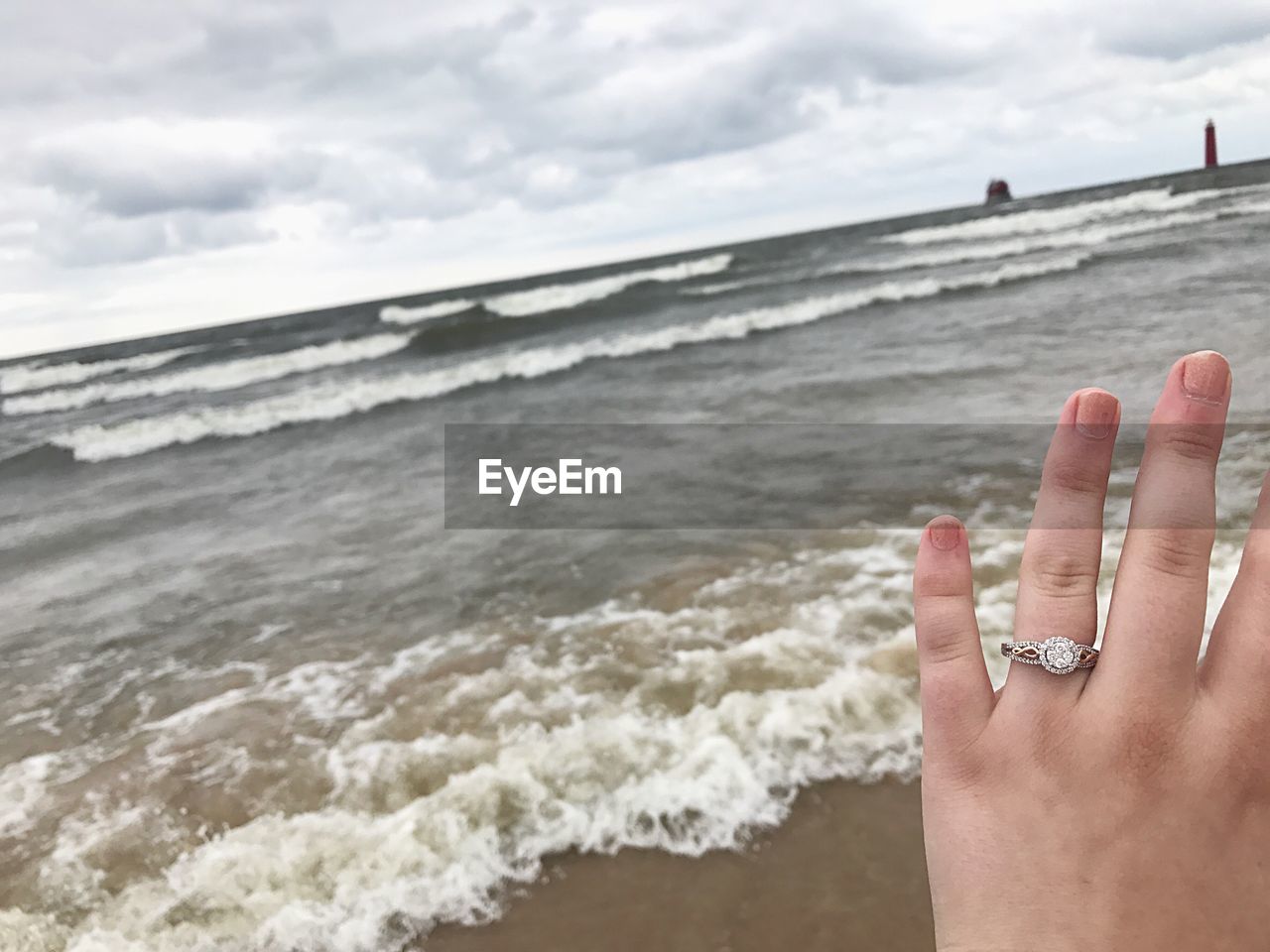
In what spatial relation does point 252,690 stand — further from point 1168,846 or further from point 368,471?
point 368,471

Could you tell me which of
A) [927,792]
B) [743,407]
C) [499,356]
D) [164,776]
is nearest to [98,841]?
[164,776]

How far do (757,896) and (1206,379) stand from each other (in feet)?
6.56

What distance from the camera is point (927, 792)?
1.60m

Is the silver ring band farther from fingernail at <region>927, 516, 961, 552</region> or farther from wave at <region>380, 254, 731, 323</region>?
wave at <region>380, 254, 731, 323</region>

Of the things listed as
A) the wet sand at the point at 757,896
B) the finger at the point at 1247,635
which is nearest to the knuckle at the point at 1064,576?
the finger at the point at 1247,635

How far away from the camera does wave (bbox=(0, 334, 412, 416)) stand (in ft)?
74.4

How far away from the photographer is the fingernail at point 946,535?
1.69 meters

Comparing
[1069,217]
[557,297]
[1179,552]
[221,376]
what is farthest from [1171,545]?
[1069,217]

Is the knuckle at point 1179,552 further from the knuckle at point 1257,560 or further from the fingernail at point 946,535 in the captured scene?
the fingernail at point 946,535

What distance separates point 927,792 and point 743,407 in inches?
323

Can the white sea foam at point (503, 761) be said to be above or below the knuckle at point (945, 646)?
below
